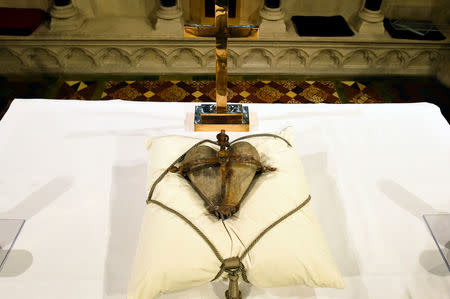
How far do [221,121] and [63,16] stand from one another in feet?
8.49

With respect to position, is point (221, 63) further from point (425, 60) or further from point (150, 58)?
point (425, 60)

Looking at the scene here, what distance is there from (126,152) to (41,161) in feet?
1.25

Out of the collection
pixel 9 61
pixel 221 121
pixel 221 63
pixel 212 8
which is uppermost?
pixel 212 8

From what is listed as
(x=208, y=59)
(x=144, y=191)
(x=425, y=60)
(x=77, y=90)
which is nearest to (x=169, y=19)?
(x=208, y=59)

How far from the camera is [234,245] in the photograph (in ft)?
3.79

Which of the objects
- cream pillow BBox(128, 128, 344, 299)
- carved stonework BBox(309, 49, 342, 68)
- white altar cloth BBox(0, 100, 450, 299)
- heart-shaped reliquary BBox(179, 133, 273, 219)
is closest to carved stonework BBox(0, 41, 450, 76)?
carved stonework BBox(309, 49, 342, 68)

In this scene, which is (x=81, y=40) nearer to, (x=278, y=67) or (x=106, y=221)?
(x=278, y=67)

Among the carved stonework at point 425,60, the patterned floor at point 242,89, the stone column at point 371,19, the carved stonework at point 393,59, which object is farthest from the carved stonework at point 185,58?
the carved stonework at point 425,60

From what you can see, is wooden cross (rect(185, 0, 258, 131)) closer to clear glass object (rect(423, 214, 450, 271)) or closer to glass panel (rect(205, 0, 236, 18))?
clear glass object (rect(423, 214, 450, 271))

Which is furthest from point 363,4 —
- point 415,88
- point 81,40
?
point 81,40

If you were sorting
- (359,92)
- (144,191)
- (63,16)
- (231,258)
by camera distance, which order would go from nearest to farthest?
(231,258)
(144,191)
(63,16)
(359,92)

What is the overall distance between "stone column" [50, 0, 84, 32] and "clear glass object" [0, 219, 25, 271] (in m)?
2.73

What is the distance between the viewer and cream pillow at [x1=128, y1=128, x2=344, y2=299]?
113 cm

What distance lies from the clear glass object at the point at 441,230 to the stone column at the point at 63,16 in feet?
11.5
